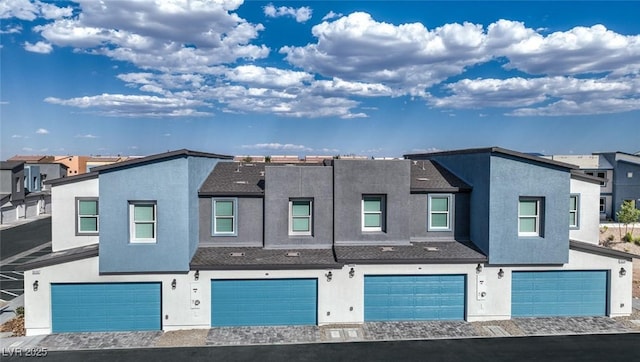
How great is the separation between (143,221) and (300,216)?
20.7 ft

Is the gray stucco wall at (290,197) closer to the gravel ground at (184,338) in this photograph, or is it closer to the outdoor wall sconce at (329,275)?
the outdoor wall sconce at (329,275)

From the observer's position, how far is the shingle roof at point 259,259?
14.8 m

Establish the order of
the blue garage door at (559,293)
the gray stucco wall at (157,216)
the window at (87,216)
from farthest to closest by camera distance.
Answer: the window at (87,216) < the blue garage door at (559,293) < the gray stucco wall at (157,216)

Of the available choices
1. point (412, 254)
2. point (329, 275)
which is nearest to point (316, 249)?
point (329, 275)

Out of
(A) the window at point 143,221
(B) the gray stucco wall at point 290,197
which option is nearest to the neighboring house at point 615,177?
(B) the gray stucco wall at point 290,197

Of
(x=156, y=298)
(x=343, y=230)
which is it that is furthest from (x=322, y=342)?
(x=156, y=298)

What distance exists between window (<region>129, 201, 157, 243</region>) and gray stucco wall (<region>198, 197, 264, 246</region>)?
2.34 metres

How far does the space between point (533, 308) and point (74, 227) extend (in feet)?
64.4

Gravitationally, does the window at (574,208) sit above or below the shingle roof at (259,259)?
above

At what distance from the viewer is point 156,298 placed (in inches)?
579

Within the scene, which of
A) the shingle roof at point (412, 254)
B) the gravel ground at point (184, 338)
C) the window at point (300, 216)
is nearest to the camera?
the gravel ground at point (184, 338)

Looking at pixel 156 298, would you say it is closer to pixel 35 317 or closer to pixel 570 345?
pixel 35 317

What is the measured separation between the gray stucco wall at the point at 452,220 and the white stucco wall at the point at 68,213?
14.0 metres

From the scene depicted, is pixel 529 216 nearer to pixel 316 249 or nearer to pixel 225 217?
pixel 316 249
